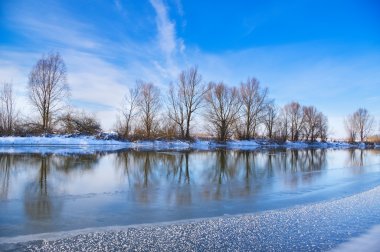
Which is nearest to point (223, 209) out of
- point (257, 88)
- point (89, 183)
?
point (89, 183)

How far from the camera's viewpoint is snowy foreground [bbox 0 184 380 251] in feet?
11.3

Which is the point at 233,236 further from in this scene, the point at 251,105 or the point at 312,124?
the point at 312,124

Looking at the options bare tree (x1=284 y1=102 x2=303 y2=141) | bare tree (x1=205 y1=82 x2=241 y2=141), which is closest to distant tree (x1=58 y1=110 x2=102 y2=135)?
bare tree (x1=205 y1=82 x2=241 y2=141)

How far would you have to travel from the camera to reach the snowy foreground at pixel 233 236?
345cm

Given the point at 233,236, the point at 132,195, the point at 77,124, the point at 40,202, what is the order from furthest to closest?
the point at 77,124, the point at 132,195, the point at 40,202, the point at 233,236

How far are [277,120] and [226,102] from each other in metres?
18.5

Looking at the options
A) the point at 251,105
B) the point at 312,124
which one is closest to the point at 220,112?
the point at 251,105

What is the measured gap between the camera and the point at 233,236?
3.91 meters

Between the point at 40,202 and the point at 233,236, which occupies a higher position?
the point at 40,202

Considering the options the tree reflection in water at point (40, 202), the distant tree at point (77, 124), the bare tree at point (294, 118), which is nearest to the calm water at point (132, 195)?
the tree reflection in water at point (40, 202)

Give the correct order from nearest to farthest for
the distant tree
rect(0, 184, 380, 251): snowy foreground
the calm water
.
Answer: rect(0, 184, 380, 251): snowy foreground
the calm water
the distant tree

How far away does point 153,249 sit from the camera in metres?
3.38

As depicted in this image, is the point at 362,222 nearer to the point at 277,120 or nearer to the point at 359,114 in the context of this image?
the point at 277,120

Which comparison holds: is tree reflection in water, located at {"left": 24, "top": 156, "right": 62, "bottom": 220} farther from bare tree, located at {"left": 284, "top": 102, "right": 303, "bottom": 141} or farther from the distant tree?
bare tree, located at {"left": 284, "top": 102, "right": 303, "bottom": 141}
